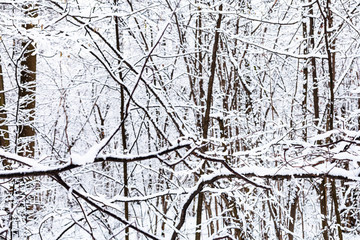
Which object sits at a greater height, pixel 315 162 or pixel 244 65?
→ pixel 244 65

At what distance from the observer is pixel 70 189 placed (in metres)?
1.06

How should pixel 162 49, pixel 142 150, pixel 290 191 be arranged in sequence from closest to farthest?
pixel 290 191
pixel 162 49
pixel 142 150

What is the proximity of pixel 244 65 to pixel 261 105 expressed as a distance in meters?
0.66

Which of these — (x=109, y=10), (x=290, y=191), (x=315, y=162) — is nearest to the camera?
(x=315, y=162)

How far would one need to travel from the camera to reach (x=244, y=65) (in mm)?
5312

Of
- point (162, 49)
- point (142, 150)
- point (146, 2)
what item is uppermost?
point (146, 2)

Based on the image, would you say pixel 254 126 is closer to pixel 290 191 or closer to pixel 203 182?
pixel 290 191

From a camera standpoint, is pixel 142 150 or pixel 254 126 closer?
pixel 254 126

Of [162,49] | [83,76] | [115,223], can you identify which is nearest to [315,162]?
[83,76]

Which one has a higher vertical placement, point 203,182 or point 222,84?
point 222,84

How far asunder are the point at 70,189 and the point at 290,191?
4.48 meters

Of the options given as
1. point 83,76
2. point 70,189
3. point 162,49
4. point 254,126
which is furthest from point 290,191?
point 70,189

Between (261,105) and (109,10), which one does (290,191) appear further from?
(109,10)

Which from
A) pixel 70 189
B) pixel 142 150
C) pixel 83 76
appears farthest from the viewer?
pixel 142 150
